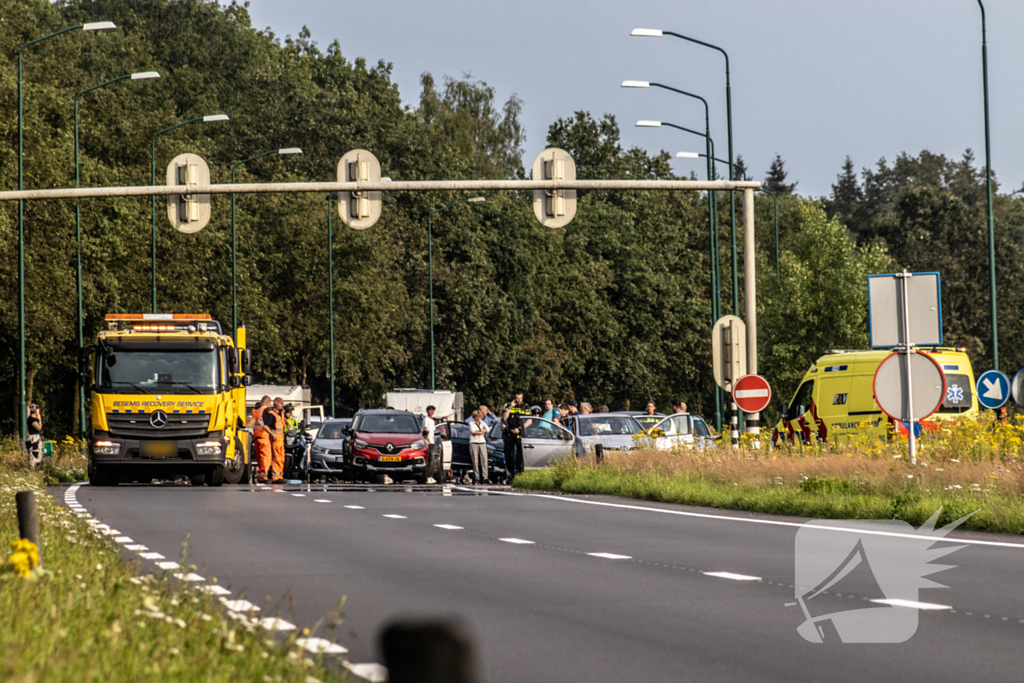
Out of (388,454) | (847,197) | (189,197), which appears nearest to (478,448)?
(388,454)

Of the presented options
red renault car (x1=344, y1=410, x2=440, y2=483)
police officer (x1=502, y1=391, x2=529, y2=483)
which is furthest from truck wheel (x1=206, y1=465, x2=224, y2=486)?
police officer (x1=502, y1=391, x2=529, y2=483)

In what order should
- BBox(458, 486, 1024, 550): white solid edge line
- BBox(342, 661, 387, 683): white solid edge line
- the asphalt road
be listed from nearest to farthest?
1. BBox(342, 661, 387, 683): white solid edge line
2. the asphalt road
3. BBox(458, 486, 1024, 550): white solid edge line

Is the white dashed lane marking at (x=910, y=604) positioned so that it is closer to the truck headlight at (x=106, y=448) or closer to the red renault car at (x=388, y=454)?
the truck headlight at (x=106, y=448)

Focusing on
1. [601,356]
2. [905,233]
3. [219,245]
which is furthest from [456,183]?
[905,233]

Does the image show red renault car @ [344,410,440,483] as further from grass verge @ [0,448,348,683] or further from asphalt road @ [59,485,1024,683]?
grass verge @ [0,448,348,683]

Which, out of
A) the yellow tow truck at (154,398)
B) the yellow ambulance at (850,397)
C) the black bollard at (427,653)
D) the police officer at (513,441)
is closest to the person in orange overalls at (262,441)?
the yellow tow truck at (154,398)

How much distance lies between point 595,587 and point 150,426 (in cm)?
1907

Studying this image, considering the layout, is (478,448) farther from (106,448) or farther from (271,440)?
(106,448)

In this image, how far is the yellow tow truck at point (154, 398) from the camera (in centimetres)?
2927

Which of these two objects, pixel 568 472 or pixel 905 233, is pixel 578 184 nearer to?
pixel 568 472

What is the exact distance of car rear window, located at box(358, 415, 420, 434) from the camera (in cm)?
3394

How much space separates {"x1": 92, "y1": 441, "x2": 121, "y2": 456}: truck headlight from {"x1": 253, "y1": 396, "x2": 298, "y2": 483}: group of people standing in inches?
145

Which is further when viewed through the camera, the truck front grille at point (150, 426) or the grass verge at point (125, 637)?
the truck front grille at point (150, 426)

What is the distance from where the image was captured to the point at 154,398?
29.4 m
